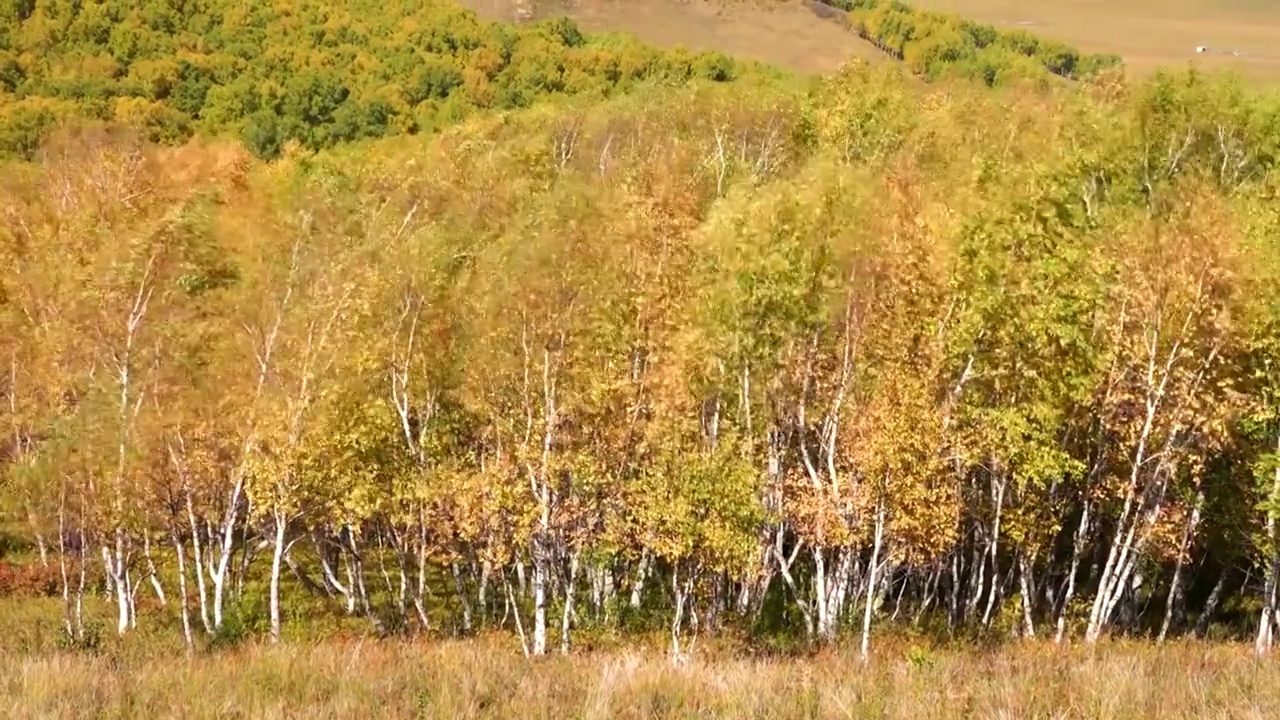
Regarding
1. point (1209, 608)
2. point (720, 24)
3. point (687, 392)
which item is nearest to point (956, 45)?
point (720, 24)

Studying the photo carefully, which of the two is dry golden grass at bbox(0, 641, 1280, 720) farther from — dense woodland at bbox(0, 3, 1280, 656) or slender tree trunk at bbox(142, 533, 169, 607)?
slender tree trunk at bbox(142, 533, 169, 607)

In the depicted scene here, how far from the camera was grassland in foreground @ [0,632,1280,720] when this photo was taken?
903 centimetres

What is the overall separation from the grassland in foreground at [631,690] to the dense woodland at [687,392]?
14.6 meters

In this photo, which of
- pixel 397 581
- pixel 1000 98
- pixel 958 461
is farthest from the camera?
pixel 1000 98

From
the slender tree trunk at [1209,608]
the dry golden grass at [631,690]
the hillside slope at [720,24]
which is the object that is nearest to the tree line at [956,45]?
the hillside slope at [720,24]

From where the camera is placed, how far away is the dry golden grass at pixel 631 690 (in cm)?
903

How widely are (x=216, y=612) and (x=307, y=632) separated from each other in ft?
13.0

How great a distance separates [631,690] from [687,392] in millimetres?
18674

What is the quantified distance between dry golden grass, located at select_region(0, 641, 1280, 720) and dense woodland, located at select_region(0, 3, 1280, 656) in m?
14.5

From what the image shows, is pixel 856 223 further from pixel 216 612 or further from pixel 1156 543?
pixel 216 612

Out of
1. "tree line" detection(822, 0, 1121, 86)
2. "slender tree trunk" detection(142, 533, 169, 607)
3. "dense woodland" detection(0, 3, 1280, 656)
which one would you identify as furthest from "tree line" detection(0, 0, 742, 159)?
"dense woodland" detection(0, 3, 1280, 656)

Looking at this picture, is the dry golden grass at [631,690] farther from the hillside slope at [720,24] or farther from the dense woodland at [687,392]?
the hillside slope at [720,24]

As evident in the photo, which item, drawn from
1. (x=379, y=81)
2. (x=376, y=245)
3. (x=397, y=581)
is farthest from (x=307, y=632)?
(x=379, y=81)

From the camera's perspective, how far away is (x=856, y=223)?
27.1 metres
